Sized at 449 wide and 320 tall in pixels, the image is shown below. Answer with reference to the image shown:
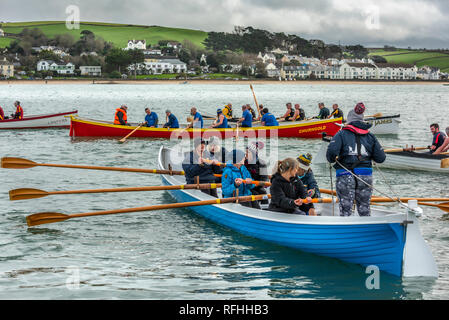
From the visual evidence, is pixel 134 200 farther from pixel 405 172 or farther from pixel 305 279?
pixel 405 172

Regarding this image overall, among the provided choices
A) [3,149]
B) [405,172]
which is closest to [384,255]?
[405,172]

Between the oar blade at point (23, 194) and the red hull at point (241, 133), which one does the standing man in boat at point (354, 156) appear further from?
the red hull at point (241, 133)

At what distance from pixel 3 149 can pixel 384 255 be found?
22.7 meters

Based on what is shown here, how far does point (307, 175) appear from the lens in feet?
36.2

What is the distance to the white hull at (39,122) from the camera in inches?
1291

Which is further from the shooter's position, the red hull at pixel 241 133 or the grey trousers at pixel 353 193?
the red hull at pixel 241 133

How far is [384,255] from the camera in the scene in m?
9.24

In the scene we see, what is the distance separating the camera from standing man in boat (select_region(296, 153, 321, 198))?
1043 cm

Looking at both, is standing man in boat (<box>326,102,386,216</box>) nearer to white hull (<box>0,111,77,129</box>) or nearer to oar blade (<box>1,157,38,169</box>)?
oar blade (<box>1,157,38,169</box>)

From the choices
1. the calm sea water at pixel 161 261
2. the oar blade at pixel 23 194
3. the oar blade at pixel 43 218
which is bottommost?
the calm sea water at pixel 161 261

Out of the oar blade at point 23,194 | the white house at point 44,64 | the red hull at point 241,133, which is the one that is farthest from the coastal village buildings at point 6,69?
the oar blade at point 23,194

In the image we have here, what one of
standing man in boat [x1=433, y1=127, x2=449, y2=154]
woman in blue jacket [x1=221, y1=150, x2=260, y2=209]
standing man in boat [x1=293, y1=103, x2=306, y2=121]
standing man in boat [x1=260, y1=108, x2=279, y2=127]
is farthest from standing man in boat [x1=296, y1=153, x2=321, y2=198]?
standing man in boat [x1=293, y1=103, x2=306, y2=121]

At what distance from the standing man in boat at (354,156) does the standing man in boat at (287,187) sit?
67 cm

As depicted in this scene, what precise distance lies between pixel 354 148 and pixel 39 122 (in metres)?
28.4
